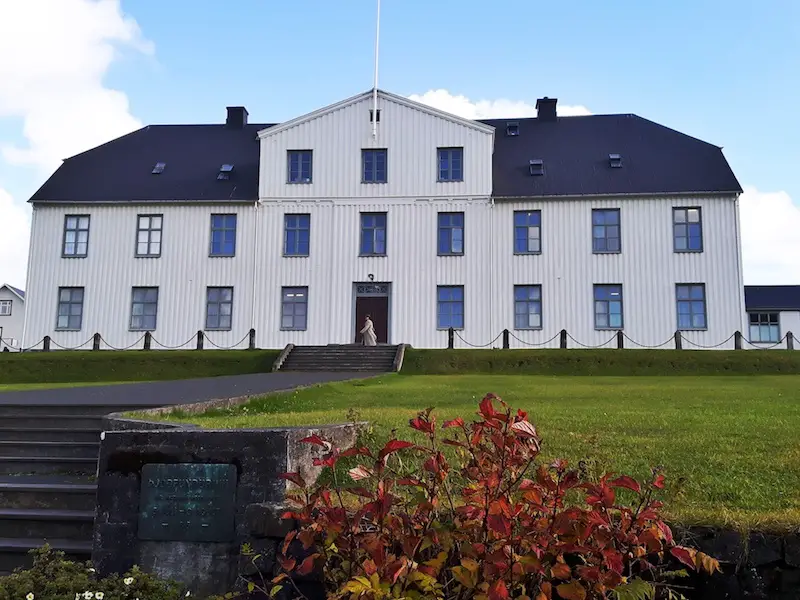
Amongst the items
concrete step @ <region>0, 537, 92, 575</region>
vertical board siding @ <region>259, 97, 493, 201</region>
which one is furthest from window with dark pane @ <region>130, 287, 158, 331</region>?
concrete step @ <region>0, 537, 92, 575</region>

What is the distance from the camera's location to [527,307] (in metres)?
29.7

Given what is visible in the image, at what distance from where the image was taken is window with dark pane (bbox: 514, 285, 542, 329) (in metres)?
29.6

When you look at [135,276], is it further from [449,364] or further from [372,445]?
[372,445]

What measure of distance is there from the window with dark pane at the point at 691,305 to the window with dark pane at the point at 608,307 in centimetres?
242

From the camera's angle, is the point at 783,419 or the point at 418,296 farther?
the point at 418,296

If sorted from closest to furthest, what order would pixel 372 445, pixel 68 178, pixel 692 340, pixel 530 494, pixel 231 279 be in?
pixel 530 494 < pixel 372 445 < pixel 692 340 < pixel 231 279 < pixel 68 178

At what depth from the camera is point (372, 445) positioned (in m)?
7.39

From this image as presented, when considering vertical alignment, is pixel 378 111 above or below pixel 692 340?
above

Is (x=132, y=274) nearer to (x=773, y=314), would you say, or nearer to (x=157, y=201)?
(x=157, y=201)

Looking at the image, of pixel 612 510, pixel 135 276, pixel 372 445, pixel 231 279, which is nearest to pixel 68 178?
pixel 135 276

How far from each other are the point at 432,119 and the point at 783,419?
23.9 meters

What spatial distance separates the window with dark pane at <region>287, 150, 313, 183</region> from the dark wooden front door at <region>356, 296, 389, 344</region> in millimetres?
6105

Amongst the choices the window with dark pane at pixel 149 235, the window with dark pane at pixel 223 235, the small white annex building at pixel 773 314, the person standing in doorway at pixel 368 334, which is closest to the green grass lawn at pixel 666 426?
the person standing in doorway at pixel 368 334

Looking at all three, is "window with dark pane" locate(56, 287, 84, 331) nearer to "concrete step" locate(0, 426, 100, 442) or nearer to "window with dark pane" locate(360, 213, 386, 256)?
"window with dark pane" locate(360, 213, 386, 256)
